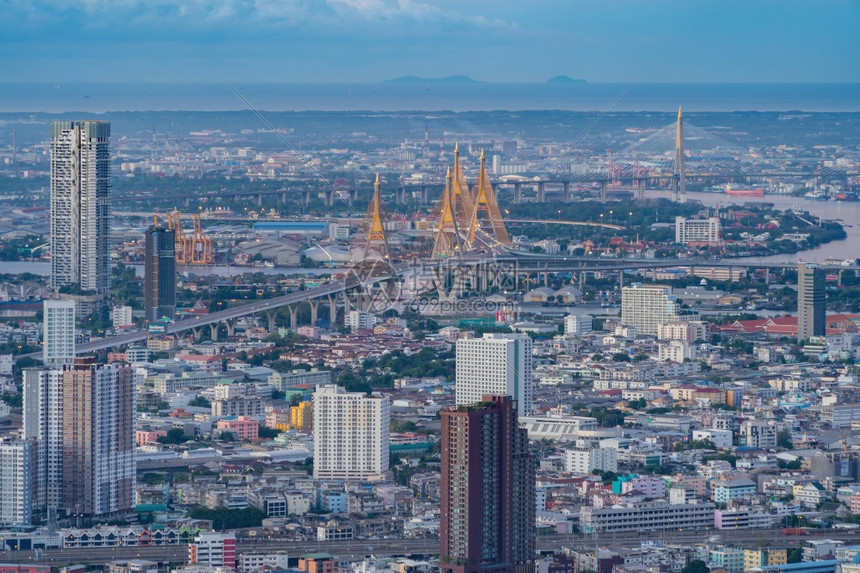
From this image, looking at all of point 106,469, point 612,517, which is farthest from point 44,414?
point 612,517

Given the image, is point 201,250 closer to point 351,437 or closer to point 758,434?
point 758,434

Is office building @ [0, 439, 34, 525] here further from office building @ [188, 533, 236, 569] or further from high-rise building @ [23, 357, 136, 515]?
office building @ [188, 533, 236, 569]

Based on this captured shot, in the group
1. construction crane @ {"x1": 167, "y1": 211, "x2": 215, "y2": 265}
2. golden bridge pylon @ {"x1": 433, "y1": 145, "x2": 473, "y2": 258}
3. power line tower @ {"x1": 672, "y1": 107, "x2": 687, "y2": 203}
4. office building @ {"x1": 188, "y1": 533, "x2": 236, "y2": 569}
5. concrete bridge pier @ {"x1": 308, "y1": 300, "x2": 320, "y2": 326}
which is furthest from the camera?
power line tower @ {"x1": 672, "y1": 107, "x2": 687, "y2": 203}

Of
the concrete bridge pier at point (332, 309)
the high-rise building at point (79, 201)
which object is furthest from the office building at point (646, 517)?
the high-rise building at point (79, 201)

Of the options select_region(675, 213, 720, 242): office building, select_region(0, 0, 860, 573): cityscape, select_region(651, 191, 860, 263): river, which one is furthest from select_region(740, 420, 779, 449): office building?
select_region(675, 213, 720, 242): office building

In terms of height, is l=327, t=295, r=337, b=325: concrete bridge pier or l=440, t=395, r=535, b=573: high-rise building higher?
l=327, t=295, r=337, b=325: concrete bridge pier

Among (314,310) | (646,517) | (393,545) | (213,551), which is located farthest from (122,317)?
(213,551)

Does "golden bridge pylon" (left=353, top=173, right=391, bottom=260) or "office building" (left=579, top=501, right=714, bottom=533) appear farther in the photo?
"golden bridge pylon" (left=353, top=173, right=391, bottom=260)
